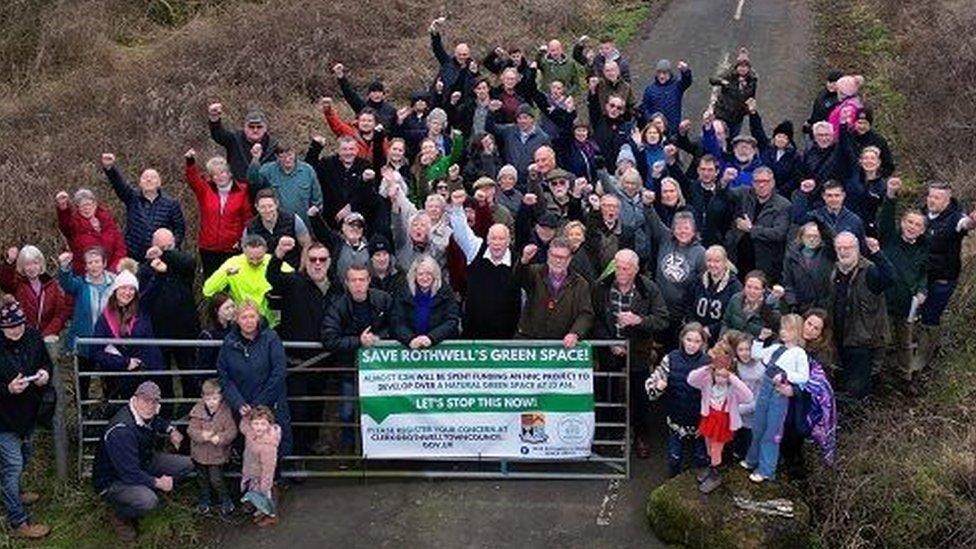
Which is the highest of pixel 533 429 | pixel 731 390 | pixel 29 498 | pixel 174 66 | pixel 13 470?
pixel 174 66

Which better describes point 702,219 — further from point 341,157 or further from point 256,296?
point 256,296

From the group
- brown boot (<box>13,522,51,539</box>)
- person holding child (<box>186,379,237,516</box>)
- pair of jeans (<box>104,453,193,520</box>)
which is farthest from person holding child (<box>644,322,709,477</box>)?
brown boot (<box>13,522,51,539</box>)

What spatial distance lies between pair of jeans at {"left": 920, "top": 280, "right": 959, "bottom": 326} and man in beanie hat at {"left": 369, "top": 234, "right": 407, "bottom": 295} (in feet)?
15.6

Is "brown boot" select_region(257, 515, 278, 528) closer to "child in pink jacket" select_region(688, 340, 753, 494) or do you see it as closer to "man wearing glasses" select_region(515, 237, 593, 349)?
"man wearing glasses" select_region(515, 237, 593, 349)

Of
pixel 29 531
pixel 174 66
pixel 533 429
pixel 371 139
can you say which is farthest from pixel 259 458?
pixel 174 66

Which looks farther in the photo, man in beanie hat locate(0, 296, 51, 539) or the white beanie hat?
the white beanie hat

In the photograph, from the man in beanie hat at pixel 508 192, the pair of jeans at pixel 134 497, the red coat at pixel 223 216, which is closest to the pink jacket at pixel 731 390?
the man in beanie hat at pixel 508 192

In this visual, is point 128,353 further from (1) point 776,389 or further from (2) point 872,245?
(2) point 872,245

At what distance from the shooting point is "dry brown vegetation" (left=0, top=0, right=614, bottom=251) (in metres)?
14.7

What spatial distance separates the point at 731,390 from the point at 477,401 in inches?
85.3

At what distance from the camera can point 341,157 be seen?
11281mm

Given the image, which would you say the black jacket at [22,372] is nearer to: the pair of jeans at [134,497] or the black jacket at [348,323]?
the pair of jeans at [134,497]

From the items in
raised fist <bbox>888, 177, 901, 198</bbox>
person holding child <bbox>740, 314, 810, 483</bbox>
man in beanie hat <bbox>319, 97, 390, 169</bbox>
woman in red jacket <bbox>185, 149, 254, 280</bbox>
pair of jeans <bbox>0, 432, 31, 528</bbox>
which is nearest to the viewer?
person holding child <bbox>740, 314, 810, 483</bbox>

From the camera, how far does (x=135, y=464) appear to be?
8625mm
